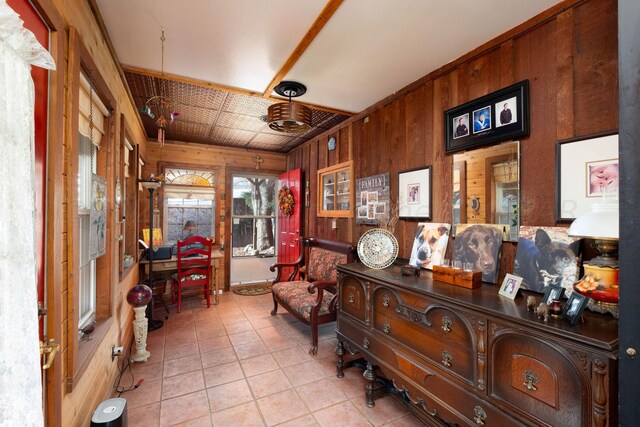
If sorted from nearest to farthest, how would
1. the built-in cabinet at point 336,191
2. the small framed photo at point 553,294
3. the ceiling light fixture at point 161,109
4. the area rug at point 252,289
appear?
1. the small framed photo at point 553,294
2. the ceiling light fixture at point 161,109
3. the built-in cabinet at point 336,191
4. the area rug at point 252,289

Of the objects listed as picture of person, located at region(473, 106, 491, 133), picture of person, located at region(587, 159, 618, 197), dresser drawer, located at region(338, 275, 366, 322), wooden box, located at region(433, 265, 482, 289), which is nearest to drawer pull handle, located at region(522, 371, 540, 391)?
wooden box, located at region(433, 265, 482, 289)

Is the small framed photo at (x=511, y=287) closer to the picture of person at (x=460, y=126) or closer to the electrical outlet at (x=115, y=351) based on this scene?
the picture of person at (x=460, y=126)

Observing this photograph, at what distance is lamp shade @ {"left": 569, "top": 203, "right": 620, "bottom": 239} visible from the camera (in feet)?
3.79

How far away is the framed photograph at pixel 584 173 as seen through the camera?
4.58 feet

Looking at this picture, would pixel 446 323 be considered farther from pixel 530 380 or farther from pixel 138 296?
pixel 138 296

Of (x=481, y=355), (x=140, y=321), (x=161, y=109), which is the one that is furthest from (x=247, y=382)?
(x=161, y=109)

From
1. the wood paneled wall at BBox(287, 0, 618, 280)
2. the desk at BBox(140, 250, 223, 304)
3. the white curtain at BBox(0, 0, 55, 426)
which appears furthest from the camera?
the desk at BBox(140, 250, 223, 304)

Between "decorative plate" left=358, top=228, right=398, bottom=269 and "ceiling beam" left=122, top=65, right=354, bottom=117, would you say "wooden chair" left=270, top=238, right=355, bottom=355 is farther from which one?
"ceiling beam" left=122, top=65, right=354, bottom=117

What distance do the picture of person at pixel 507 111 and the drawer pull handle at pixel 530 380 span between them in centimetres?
145

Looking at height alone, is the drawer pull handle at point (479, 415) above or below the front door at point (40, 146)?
below

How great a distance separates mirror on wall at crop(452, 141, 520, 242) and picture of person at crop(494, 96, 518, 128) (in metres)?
0.14

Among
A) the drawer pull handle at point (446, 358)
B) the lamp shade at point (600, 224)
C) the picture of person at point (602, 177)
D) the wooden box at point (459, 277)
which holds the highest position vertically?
the picture of person at point (602, 177)

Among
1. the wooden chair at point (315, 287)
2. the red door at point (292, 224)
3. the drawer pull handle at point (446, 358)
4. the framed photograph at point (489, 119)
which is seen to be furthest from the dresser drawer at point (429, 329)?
the red door at point (292, 224)

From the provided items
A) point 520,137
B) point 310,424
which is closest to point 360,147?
point 520,137
